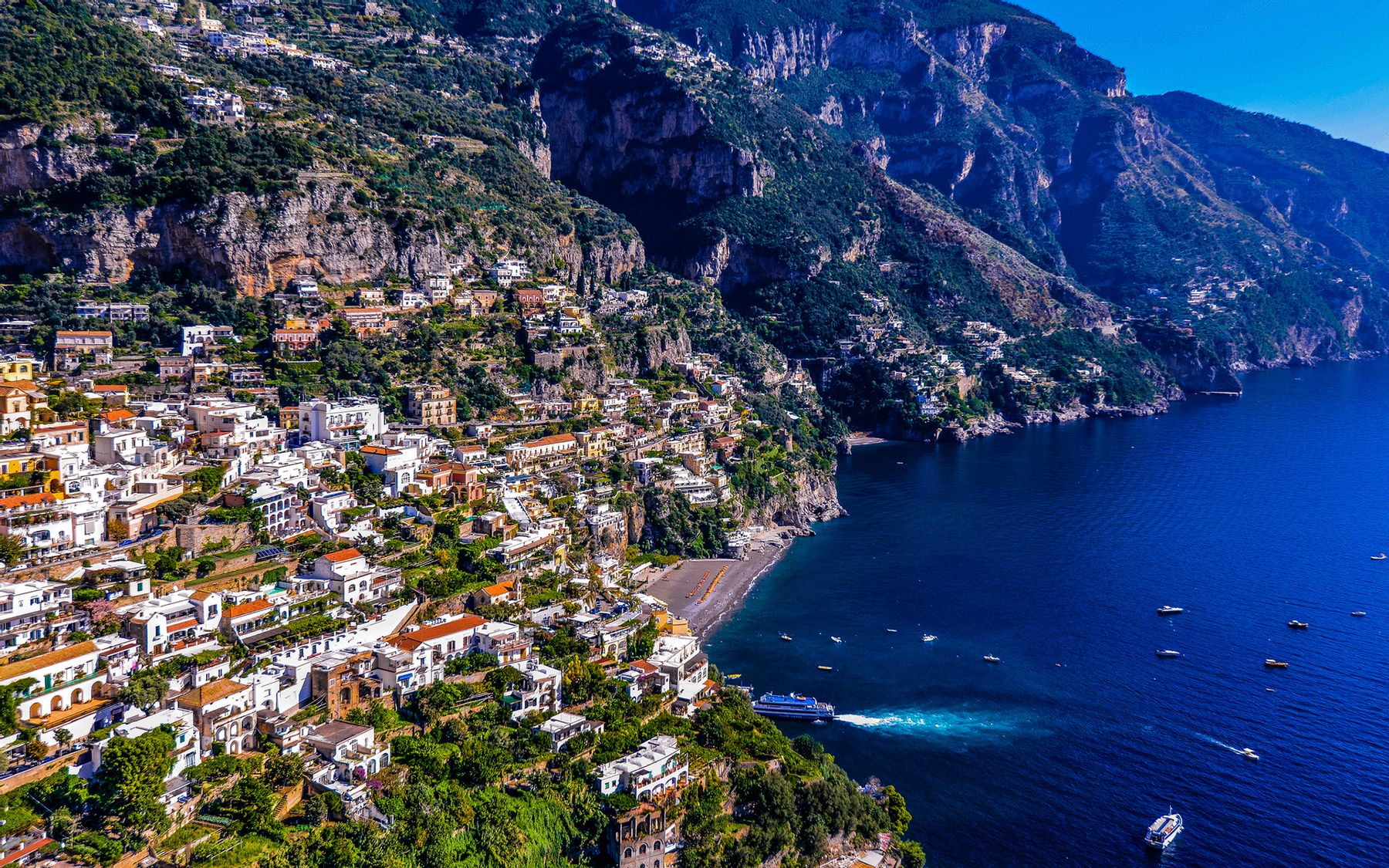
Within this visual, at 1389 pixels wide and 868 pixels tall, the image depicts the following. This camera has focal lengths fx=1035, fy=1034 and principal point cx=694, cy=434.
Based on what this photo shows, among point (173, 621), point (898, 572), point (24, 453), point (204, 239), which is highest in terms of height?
point (204, 239)

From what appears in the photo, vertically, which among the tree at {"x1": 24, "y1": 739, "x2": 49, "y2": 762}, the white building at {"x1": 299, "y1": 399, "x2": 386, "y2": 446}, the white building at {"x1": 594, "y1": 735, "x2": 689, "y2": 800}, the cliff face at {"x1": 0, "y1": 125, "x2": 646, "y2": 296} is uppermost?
the cliff face at {"x1": 0, "y1": 125, "x2": 646, "y2": 296}

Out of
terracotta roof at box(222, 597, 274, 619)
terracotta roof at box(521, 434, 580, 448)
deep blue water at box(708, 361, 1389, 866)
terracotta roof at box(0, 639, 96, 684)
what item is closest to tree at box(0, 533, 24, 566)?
terracotta roof at box(0, 639, 96, 684)

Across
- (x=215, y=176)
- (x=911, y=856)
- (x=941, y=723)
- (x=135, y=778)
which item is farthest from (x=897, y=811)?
(x=215, y=176)

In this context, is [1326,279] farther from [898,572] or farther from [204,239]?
[204,239]

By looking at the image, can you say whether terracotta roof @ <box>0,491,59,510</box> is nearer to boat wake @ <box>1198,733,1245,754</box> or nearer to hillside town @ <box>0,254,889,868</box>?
hillside town @ <box>0,254,889,868</box>

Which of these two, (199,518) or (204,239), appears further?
(204,239)

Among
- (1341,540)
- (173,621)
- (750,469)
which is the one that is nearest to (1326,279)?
(1341,540)
